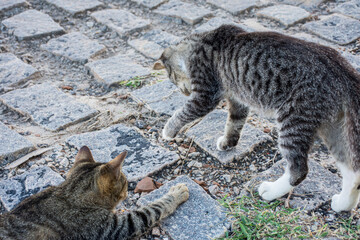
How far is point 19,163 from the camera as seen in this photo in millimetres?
3701

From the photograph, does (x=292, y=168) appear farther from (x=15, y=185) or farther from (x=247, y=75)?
(x=15, y=185)

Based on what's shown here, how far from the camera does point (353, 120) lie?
2.89 metres

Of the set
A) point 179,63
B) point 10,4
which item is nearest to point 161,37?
point 179,63

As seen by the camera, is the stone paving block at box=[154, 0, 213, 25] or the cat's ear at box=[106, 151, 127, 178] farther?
the stone paving block at box=[154, 0, 213, 25]

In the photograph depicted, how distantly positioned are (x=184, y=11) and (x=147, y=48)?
104cm

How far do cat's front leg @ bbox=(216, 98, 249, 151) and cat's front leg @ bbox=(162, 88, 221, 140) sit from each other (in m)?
0.17

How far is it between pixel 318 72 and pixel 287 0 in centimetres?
375

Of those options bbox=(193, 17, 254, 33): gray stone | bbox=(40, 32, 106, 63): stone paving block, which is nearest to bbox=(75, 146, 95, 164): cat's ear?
bbox=(40, 32, 106, 63): stone paving block

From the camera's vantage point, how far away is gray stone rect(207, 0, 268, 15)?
614 centimetres

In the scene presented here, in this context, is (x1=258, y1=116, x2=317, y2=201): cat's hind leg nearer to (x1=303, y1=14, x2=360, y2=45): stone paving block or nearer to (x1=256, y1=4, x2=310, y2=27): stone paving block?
(x1=303, y1=14, x2=360, y2=45): stone paving block

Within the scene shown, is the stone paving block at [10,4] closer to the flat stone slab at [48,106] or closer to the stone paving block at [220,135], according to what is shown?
the flat stone slab at [48,106]

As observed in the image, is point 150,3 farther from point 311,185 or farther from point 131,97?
point 311,185

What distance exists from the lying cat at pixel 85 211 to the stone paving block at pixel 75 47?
2.53 metres

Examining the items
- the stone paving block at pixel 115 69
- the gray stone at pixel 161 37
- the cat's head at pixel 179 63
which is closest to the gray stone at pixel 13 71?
the stone paving block at pixel 115 69
